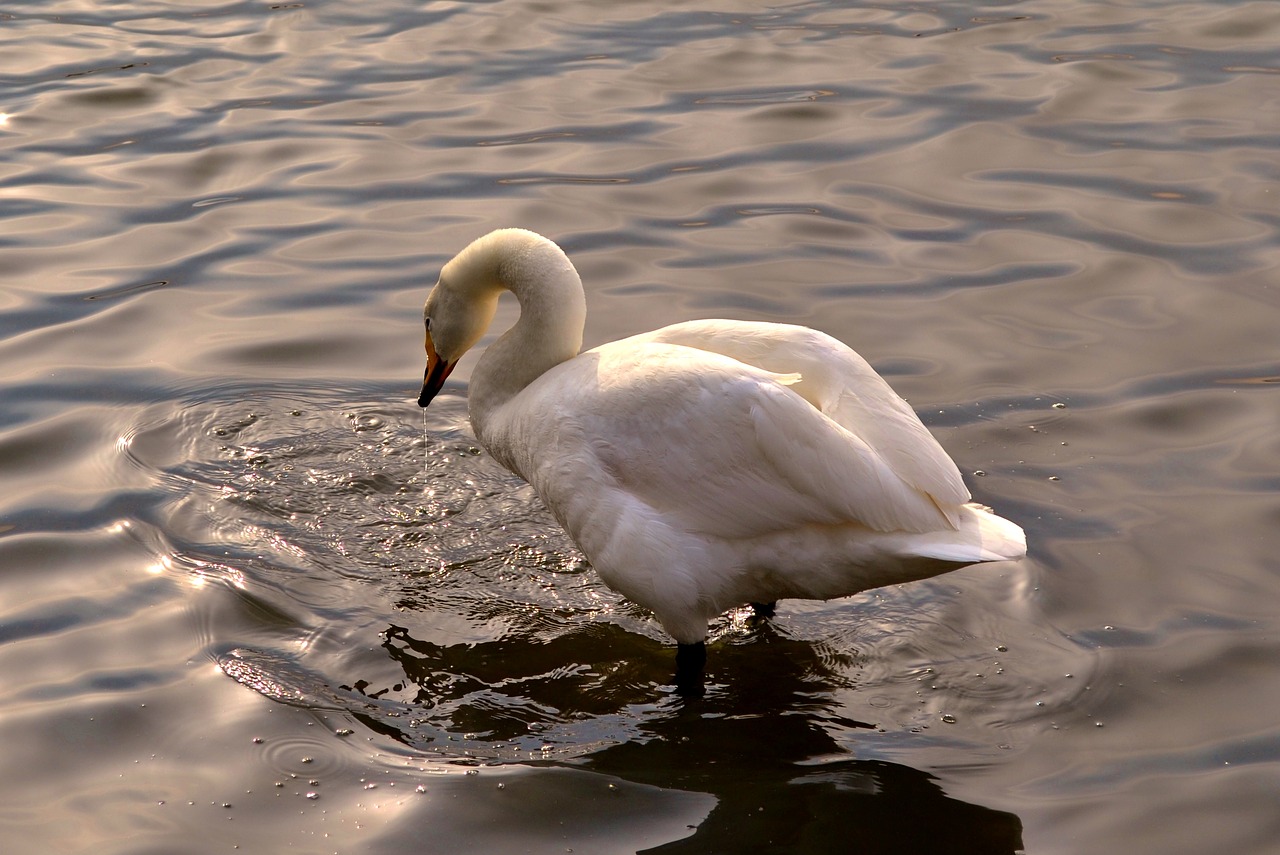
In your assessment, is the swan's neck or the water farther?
the swan's neck

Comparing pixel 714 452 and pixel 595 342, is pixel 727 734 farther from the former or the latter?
pixel 595 342

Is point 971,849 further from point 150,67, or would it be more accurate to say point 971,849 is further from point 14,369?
point 150,67

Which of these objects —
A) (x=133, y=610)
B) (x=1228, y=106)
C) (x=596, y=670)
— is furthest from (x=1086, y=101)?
(x=133, y=610)

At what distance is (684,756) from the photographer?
4.55 m

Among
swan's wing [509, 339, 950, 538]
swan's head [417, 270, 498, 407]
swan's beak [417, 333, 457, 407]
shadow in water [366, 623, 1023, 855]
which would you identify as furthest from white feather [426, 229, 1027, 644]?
swan's beak [417, 333, 457, 407]

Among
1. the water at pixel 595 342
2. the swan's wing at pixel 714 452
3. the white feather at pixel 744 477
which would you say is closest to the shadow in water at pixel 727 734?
the water at pixel 595 342

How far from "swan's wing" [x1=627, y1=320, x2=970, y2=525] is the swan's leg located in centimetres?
89

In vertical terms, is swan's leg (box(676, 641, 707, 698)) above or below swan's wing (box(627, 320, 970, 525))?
below

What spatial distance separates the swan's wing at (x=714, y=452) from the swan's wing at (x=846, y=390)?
0.06 m

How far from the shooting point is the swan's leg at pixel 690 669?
4914mm

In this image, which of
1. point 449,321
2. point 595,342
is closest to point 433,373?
point 449,321

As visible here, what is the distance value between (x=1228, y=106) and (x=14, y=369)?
7.41 m

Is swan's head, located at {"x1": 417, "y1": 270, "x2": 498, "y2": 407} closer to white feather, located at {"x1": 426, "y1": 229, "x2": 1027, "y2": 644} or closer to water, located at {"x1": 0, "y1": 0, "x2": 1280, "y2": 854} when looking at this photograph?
water, located at {"x1": 0, "y1": 0, "x2": 1280, "y2": 854}

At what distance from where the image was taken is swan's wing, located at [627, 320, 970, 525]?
4684mm
